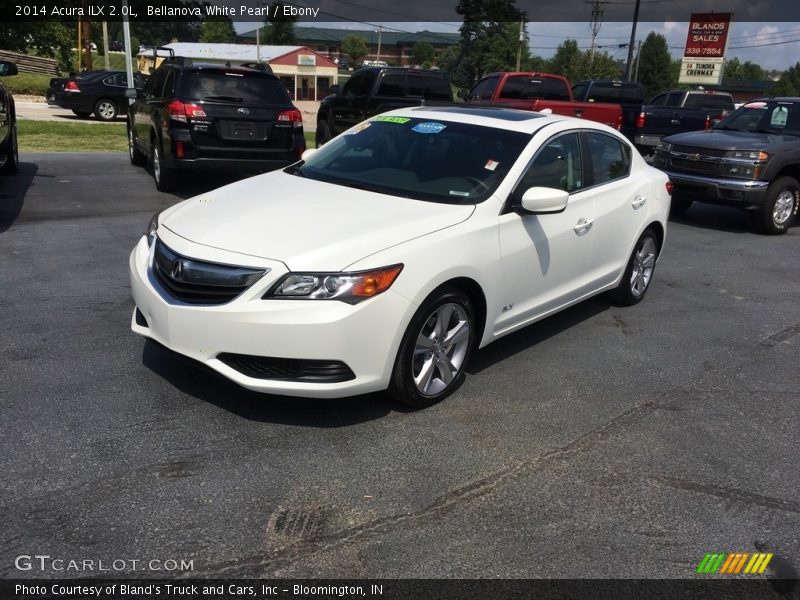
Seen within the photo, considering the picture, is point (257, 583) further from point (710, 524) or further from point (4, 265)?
point (4, 265)

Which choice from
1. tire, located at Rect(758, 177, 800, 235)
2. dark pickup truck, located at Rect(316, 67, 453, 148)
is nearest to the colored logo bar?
tire, located at Rect(758, 177, 800, 235)

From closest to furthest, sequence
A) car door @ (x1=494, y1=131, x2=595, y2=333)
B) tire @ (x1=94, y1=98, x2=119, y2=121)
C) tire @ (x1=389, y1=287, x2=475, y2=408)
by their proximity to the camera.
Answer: tire @ (x1=389, y1=287, x2=475, y2=408), car door @ (x1=494, y1=131, x2=595, y2=333), tire @ (x1=94, y1=98, x2=119, y2=121)

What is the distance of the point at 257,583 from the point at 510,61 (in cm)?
9307

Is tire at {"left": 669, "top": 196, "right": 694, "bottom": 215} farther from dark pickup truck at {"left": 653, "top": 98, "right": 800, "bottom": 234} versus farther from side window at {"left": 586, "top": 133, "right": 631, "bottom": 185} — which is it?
side window at {"left": 586, "top": 133, "right": 631, "bottom": 185}

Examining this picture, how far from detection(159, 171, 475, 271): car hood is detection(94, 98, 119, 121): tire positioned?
769 inches

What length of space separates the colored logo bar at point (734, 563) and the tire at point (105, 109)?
74.4 ft

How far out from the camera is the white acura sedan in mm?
3734

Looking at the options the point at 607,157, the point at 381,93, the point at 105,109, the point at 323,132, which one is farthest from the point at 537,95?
the point at 105,109

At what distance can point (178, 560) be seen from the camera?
9.50 ft

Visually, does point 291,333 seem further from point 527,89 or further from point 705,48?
point 705,48

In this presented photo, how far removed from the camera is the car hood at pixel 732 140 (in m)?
10.2

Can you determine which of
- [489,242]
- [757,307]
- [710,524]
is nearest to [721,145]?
[757,307]

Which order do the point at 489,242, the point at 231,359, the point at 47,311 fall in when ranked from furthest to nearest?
the point at 47,311, the point at 489,242, the point at 231,359

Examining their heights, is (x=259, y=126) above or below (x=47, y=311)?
above
